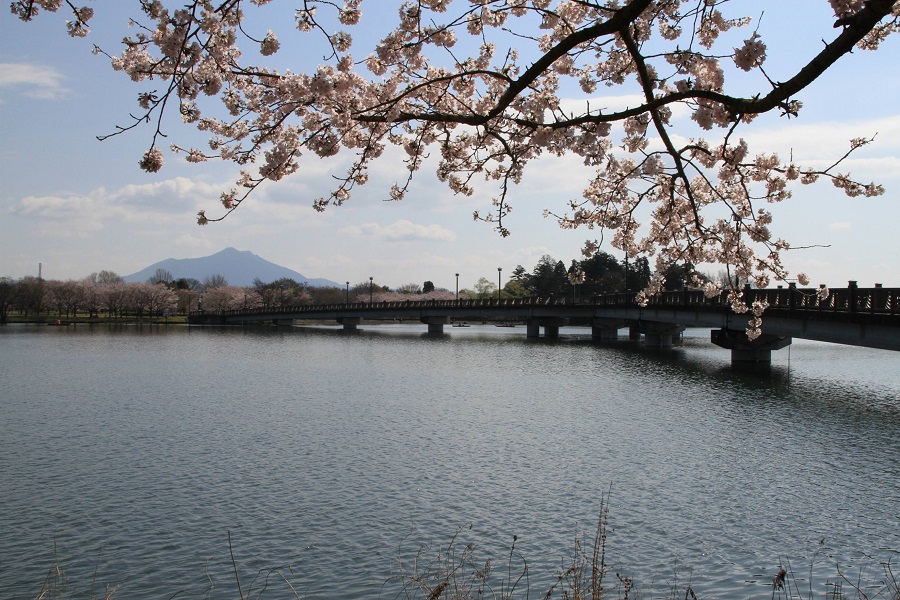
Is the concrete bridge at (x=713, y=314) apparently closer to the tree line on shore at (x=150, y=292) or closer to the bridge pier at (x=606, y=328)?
the bridge pier at (x=606, y=328)

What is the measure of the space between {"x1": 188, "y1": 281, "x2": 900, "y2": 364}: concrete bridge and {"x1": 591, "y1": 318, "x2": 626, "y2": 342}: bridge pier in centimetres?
3

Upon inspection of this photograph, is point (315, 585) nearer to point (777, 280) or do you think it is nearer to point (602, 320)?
point (777, 280)

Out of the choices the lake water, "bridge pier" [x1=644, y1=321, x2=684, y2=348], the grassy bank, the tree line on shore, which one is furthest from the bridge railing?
the tree line on shore

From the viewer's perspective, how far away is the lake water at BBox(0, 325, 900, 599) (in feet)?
40.4

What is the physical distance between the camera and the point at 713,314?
5422cm

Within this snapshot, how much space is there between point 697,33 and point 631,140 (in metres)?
1.92

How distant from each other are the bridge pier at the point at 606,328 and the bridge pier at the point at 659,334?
9.29 meters

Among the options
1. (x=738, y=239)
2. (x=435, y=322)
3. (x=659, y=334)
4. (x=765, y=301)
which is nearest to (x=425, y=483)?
(x=738, y=239)

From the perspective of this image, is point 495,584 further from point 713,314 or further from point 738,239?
point 713,314

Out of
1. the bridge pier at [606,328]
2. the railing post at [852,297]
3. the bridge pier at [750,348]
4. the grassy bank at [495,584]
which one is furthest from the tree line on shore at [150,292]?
the grassy bank at [495,584]

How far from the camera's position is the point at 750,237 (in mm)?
10594

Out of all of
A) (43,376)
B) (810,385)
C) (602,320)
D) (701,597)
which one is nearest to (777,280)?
(701,597)

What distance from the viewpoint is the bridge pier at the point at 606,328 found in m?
88.2

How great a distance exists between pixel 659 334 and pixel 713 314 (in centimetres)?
2298
